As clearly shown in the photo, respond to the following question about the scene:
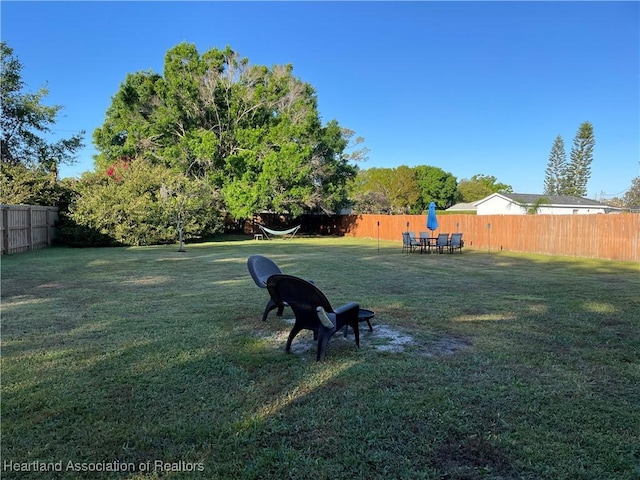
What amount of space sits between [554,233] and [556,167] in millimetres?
43142

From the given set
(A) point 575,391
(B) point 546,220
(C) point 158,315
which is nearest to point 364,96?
(B) point 546,220

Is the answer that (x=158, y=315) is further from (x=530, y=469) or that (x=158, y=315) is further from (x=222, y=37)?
(x=222, y=37)

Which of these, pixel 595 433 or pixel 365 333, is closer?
pixel 595 433

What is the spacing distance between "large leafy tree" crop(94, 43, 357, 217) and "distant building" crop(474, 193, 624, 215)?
63.3 feet

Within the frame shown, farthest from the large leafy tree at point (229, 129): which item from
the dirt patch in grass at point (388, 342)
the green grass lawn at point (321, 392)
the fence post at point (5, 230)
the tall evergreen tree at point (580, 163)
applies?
the tall evergreen tree at point (580, 163)

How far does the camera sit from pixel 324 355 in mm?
3490

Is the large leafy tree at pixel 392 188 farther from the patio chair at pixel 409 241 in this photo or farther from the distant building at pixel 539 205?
the patio chair at pixel 409 241

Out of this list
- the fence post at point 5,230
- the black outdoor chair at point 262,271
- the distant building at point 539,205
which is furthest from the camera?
the distant building at point 539,205

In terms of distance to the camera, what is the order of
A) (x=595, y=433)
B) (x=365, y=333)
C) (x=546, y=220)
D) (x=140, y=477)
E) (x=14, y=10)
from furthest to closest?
(x=546, y=220) < (x=14, y=10) < (x=365, y=333) < (x=595, y=433) < (x=140, y=477)

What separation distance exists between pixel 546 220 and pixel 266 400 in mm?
15266

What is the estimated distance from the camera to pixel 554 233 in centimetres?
1479

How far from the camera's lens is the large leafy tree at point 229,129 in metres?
22.7

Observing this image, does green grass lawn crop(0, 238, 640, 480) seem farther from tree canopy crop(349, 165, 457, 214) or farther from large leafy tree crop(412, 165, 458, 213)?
large leafy tree crop(412, 165, 458, 213)

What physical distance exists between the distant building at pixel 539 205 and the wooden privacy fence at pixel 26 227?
32813 millimetres
